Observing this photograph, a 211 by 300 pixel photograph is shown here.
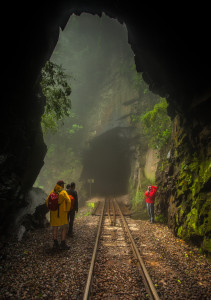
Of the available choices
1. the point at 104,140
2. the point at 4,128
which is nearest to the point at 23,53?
the point at 4,128

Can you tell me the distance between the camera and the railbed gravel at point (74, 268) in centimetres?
284

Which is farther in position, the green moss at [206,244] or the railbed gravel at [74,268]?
the green moss at [206,244]

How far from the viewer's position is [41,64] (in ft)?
20.4

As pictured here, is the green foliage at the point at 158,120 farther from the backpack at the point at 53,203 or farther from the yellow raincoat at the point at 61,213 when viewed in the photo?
the backpack at the point at 53,203

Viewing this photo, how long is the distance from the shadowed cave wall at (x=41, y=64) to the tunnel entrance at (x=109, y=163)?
47.0 ft

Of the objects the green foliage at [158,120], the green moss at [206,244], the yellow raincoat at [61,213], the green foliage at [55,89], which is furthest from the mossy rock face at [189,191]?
the green foliage at [55,89]

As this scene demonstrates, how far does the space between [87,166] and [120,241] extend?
65.6ft

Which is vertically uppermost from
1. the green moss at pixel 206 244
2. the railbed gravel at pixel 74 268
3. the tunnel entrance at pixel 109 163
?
the tunnel entrance at pixel 109 163

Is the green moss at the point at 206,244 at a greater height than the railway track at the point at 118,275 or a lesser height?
greater

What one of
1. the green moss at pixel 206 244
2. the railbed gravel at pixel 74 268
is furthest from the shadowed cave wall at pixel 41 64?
the green moss at pixel 206 244

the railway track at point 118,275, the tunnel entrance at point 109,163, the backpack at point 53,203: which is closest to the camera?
the railway track at point 118,275

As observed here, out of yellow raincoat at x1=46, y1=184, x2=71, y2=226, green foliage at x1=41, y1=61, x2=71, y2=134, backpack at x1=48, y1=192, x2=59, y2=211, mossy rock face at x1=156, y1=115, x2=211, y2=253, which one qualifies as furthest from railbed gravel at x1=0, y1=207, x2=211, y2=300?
green foliage at x1=41, y1=61, x2=71, y2=134

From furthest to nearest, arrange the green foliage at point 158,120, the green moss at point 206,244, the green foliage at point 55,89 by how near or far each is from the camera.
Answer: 1. the green foliage at point 158,120
2. the green foliage at point 55,89
3. the green moss at point 206,244

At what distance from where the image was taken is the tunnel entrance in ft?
72.5
